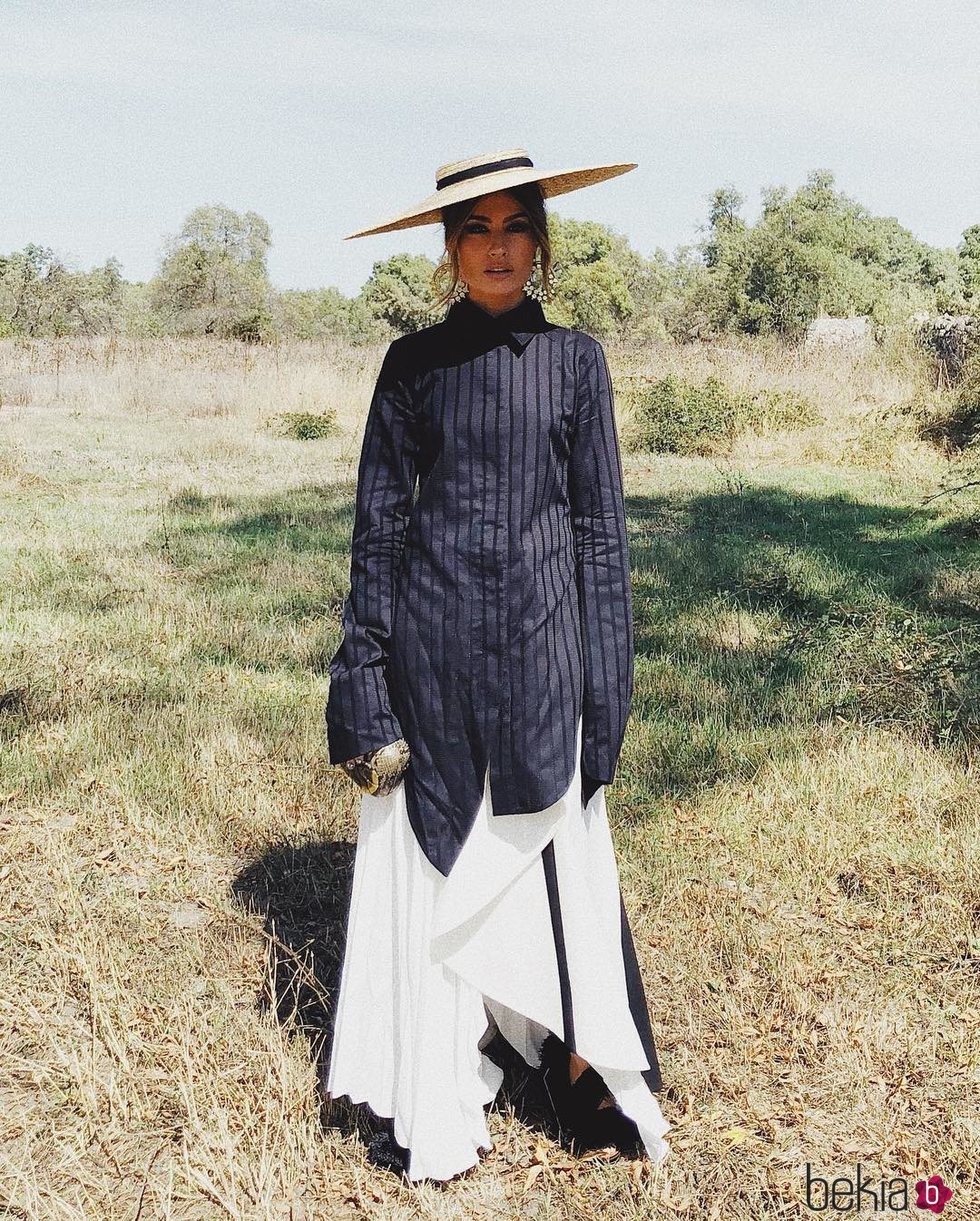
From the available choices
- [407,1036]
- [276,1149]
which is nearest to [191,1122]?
[276,1149]

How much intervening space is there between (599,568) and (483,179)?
77 cm

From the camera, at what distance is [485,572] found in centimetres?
216

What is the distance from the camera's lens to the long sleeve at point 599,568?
2.21 meters

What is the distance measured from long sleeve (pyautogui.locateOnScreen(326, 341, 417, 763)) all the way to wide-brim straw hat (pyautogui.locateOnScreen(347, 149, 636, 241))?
0.81ft

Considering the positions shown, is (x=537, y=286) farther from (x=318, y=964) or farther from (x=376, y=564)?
(x=318, y=964)

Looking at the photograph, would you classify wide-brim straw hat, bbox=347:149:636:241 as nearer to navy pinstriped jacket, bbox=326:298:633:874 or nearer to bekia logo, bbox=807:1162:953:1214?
navy pinstriped jacket, bbox=326:298:633:874

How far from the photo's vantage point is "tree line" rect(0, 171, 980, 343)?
1302 inches

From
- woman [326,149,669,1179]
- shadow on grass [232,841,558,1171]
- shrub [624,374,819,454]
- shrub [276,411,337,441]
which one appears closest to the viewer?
woman [326,149,669,1179]

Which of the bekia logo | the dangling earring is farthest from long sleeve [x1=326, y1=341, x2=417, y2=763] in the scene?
the bekia logo

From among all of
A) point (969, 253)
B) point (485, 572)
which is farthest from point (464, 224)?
point (969, 253)

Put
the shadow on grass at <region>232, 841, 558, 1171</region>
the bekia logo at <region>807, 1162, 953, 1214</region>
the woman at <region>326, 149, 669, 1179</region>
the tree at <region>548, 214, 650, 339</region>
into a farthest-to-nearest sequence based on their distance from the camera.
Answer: the tree at <region>548, 214, 650, 339</region> < the shadow on grass at <region>232, 841, 558, 1171</region> < the bekia logo at <region>807, 1162, 953, 1214</region> < the woman at <region>326, 149, 669, 1179</region>

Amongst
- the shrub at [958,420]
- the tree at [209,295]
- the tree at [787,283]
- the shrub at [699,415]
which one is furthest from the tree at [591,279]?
the shrub at [958,420]

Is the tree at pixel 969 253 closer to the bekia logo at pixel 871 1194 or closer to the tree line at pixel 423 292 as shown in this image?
the tree line at pixel 423 292

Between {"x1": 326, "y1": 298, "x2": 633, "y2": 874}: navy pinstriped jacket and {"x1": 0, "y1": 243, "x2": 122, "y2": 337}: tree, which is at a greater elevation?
{"x1": 0, "y1": 243, "x2": 122, "y2": 337}: tree
